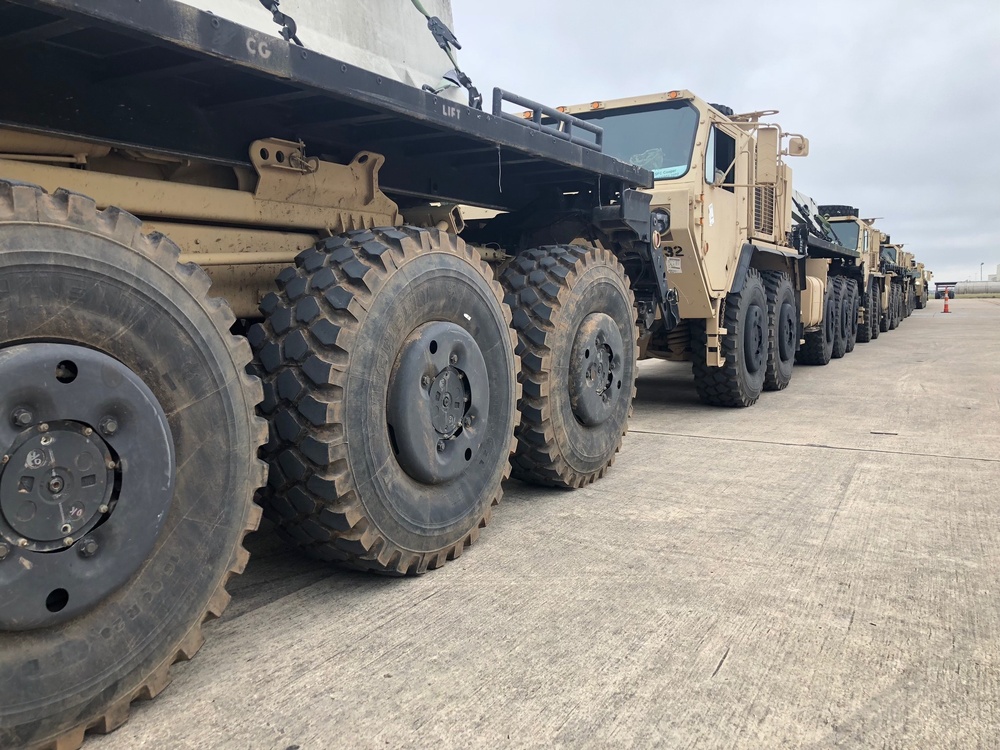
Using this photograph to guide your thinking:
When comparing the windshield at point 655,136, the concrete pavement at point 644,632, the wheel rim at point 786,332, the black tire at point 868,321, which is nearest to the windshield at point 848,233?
the black tire at point 868,321

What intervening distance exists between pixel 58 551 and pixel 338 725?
0.78 m

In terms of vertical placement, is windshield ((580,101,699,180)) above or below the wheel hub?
above

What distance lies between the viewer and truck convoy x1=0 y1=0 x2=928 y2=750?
1696 millimetres

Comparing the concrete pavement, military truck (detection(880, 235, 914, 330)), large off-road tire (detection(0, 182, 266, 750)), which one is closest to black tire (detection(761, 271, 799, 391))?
the concrete pavement

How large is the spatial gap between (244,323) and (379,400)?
2.95 ft

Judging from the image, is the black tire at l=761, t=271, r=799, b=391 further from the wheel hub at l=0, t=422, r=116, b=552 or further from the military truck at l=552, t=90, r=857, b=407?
the wheel hub at l=0, t=422, r=116, b=552

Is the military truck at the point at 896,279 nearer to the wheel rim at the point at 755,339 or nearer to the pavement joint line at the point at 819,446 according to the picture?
the wheel rim at the point at 755,339

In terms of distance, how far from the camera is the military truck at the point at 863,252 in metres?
16.1

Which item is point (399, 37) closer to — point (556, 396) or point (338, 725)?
point (556, 396)

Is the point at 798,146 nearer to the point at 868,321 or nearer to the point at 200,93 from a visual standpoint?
the point at 200,93

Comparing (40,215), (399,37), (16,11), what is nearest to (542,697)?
(40,215)

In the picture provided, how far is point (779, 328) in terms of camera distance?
8.29 meters

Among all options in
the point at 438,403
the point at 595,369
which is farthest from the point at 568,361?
the point at 438,403

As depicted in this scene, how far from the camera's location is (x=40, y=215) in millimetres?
1708
